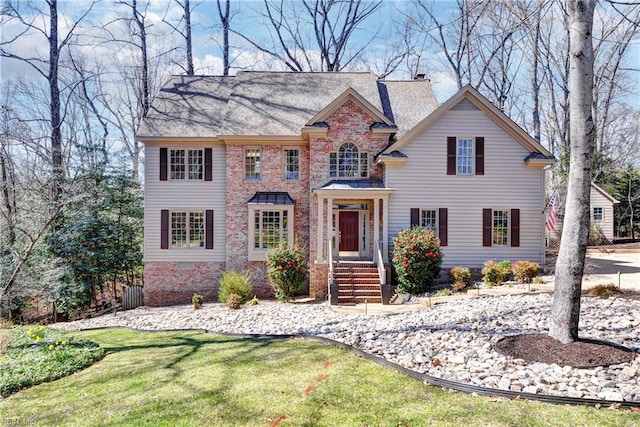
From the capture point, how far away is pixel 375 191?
13.2 metres

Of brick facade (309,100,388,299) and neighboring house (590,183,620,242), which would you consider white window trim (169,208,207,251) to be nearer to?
brick facade (309,100,388,299)

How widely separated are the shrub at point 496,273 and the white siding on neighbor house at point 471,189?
1306 mm

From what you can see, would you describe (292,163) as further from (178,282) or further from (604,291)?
(604,291)

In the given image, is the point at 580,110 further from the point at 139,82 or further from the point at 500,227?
the point at 139,82

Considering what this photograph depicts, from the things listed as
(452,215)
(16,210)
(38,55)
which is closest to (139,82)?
(38,55)

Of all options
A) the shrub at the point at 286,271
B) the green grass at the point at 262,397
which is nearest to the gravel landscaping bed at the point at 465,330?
the green grass at the point at 262,397

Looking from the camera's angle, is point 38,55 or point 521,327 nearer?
point 521,327

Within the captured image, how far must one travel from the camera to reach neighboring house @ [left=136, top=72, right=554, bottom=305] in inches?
543

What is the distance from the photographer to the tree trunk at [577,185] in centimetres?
582

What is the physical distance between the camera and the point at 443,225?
45.6 ft

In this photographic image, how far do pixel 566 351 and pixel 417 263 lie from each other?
22.0ft

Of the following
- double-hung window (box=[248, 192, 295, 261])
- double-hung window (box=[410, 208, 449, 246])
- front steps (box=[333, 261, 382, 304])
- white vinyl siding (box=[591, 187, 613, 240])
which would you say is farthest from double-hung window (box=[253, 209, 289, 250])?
white vinyl siding (box=[591, 187, 613, 240])

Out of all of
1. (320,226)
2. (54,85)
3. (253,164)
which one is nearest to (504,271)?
(320,226)

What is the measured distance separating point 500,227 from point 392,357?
992 centimetres
